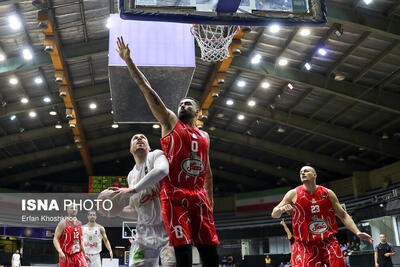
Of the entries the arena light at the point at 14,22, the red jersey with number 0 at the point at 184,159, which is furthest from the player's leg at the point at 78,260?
the arena light at the point at 14,22

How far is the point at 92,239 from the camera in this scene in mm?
9961

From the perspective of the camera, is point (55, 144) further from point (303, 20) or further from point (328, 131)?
point (303, 20)

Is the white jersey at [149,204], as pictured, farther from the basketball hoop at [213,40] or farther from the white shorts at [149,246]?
the basketball hoop at [213,40]

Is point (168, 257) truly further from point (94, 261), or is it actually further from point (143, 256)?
point (94, 261)

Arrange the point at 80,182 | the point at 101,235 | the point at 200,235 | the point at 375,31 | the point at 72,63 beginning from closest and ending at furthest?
1. the point at 200,235
2. the point at 101,235
3. the point at 375,31
4. the point at 72,63
5. the point at 80,182

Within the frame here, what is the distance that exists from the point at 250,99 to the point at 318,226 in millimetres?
18619

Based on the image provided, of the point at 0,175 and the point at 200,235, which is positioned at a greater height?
the point at 0,175

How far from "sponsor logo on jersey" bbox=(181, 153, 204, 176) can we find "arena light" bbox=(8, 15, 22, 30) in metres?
13.9

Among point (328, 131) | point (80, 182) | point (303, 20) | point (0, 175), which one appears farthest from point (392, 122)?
point (0, 175)

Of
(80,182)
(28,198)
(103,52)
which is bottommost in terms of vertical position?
(28,198)

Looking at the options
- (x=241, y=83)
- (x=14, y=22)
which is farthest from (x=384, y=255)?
(x=14, y=22)

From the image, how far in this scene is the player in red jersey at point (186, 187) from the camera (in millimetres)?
3443

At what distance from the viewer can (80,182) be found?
124 ft

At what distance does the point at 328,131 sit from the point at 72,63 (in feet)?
45.9
